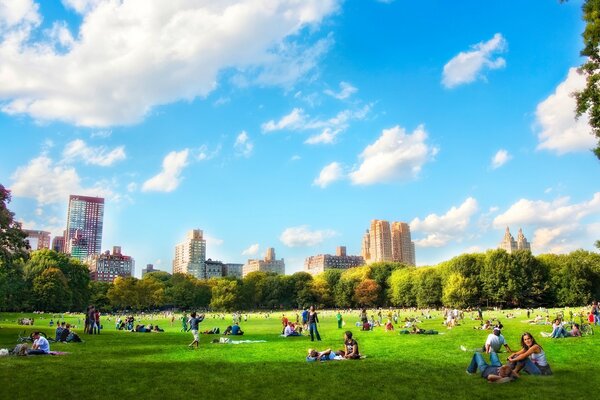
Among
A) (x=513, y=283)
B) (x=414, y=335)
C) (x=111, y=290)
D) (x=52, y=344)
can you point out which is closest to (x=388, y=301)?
(x=513, y=283)

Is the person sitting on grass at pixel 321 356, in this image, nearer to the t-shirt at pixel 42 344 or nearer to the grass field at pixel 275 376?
the grass field at pixel 275 376

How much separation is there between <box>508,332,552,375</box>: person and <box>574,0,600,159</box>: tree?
43.2 feet

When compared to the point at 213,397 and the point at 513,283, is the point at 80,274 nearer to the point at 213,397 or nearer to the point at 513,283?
the point at 513,283

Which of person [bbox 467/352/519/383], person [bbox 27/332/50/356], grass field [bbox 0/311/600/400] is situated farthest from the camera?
person [bbox 27/332/50/356]

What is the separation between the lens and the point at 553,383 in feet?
47.4

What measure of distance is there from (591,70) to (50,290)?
4611 inches

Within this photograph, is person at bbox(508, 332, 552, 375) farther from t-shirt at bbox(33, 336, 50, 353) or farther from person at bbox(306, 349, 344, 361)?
t-shirt at bbox(33, 336, 50, 353)

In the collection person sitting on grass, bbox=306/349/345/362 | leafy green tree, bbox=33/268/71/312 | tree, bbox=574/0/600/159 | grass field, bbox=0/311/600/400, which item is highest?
tree, bbox=574/0/600/159

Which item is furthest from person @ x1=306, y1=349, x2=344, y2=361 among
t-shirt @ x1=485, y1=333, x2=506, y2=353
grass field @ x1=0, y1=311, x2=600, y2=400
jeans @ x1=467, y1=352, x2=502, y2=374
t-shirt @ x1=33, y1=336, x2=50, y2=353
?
t-shirt @ x1=33, y1=336, x2=50, y2=353

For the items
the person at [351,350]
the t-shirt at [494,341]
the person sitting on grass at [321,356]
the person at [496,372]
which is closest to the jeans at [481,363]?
the person at [496,372]

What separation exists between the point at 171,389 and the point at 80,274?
422ft

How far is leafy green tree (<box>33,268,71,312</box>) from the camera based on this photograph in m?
113

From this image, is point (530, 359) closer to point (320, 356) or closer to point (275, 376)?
point (320, 356)

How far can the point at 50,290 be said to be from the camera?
114 meters
